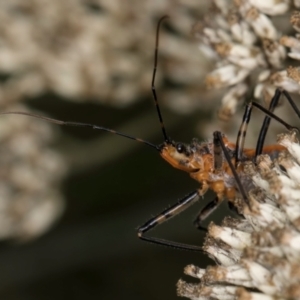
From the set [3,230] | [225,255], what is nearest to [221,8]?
[225,255]

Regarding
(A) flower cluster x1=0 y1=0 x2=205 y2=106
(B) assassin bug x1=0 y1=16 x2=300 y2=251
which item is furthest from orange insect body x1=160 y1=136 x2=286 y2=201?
(A) flower cluster x1=0 y1=0 x2=205 y2=106

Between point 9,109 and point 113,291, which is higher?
point 9,109

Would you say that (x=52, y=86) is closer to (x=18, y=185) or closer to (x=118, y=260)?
(x=18, y=185)

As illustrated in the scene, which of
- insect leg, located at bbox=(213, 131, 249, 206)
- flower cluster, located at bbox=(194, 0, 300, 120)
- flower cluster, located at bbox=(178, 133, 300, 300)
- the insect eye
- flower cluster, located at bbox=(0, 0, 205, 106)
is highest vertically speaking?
flower cluster, located at bbox=(0, 0, 205, 106)

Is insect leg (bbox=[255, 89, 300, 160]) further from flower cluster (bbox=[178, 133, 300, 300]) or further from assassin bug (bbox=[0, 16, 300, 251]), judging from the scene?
flower cluster (bbox=[178, 133, 300, 300])

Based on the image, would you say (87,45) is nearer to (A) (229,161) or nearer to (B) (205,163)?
(B) (205,163)

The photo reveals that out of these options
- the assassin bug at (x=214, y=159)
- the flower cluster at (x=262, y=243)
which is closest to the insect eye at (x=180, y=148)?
the assassin bug at (x=214, y=159)

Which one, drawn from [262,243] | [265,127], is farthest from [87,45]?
[262,243]

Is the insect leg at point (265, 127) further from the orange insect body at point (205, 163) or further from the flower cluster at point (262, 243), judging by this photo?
the flower cluster at point (262, 243)
